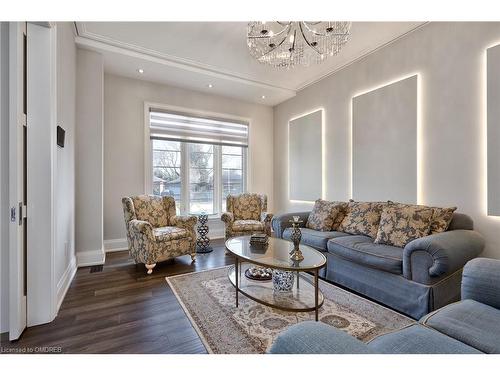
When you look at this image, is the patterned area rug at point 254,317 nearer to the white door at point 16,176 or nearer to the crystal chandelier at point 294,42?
the white door at point 16,176

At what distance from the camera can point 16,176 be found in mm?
1705

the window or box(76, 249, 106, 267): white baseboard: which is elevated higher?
the window

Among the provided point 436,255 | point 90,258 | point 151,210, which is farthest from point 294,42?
point 90,258

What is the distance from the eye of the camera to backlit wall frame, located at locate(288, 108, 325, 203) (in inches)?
167

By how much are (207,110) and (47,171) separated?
325cm

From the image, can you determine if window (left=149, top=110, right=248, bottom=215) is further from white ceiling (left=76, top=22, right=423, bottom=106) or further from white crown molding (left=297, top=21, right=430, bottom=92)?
white crown molding (left=297, top=21, right=430, bottom=92)

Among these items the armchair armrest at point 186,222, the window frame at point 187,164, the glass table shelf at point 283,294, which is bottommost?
the glass table shelf at point 283,294

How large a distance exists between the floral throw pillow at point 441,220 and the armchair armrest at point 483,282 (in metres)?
1.04

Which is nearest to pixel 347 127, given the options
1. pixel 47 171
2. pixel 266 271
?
pixel 266 271

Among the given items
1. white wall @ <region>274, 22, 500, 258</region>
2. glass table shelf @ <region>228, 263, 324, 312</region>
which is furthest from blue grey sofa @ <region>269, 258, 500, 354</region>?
white wall @ <region>274, 22, 500, 258</region>

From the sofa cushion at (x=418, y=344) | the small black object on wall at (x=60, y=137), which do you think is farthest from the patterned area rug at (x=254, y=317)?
the small black object on wall at (x=60, y=137)

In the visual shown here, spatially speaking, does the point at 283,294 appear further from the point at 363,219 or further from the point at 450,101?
the point at 450,101

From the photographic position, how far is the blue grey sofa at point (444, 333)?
0.77 metres

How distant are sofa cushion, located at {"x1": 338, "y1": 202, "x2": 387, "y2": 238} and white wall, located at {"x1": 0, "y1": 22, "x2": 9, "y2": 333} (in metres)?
3.27
